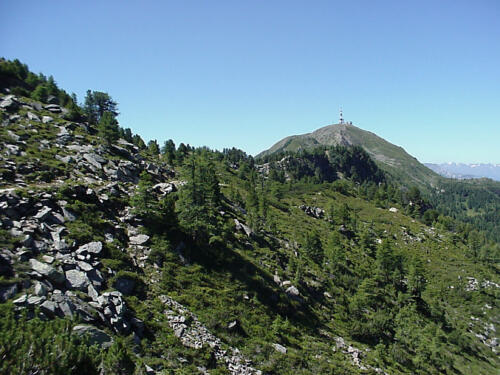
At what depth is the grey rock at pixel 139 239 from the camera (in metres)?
31.1

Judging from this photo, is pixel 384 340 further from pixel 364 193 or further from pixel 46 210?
pixel 364 193

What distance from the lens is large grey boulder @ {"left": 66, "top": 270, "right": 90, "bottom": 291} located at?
20109mm

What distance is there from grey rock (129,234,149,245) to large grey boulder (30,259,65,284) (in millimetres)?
11169

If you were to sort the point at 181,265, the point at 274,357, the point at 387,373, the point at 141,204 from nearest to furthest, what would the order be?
the point at 274,357 → the point at 387,373 → the point at 181,265 → the point at 141,204

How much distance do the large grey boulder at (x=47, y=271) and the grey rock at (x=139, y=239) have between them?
36.6 feet

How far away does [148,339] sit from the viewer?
2020cm

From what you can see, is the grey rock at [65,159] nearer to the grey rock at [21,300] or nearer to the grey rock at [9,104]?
the grey rock at [9,104]

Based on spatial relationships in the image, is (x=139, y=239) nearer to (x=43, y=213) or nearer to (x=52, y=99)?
(x=43, y=213)

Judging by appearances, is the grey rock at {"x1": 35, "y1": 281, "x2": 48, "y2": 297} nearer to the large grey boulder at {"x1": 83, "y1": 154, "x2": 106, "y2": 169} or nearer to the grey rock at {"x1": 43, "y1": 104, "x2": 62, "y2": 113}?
the large grey boulder at {"x1": 83, "y1": 154, "x2": 106, "y2": 169}

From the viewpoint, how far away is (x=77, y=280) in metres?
20.5

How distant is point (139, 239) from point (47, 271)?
1255 cm

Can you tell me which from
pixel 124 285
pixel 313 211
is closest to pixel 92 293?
pixel 124 285

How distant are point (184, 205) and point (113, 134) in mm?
38601

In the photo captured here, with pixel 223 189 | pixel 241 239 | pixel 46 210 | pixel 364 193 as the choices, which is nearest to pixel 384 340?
pixel 241 239
